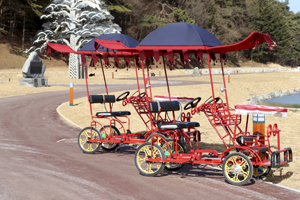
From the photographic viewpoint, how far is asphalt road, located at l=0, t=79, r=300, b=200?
6.54 meters

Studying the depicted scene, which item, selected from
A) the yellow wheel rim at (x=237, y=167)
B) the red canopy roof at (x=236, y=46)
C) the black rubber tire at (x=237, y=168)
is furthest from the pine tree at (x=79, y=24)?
the black rubber tire at (x=237, y=168)

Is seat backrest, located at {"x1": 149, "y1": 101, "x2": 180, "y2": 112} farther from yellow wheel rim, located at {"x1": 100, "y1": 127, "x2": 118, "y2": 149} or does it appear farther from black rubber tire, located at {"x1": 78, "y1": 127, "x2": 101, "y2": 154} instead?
black rubber tire, located at {"x1": 78, "y1": 127, "x2": 101, "y2": 154}

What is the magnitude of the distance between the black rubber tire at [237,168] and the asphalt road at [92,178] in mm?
136

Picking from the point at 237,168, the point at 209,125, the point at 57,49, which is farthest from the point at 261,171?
the point at 209,125

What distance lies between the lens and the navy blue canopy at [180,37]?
27.4 ft

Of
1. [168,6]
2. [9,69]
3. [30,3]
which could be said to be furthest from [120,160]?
[168,6]

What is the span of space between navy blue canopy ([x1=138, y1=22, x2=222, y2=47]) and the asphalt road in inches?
109

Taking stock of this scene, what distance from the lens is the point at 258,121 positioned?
27.6 feet

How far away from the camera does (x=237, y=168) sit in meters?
7.05

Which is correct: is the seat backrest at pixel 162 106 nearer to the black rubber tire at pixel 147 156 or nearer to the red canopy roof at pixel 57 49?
the black rubber tire at pixel 147 156

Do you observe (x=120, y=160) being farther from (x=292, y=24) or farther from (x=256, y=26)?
(x=292, y=24)

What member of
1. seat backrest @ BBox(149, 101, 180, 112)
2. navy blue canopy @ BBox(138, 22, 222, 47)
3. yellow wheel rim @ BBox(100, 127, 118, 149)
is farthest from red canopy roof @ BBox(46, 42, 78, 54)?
seat backrest @ BBox(149, 101, 180, 112)

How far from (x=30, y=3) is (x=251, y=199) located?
53817mm

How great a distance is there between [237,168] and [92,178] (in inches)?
109
